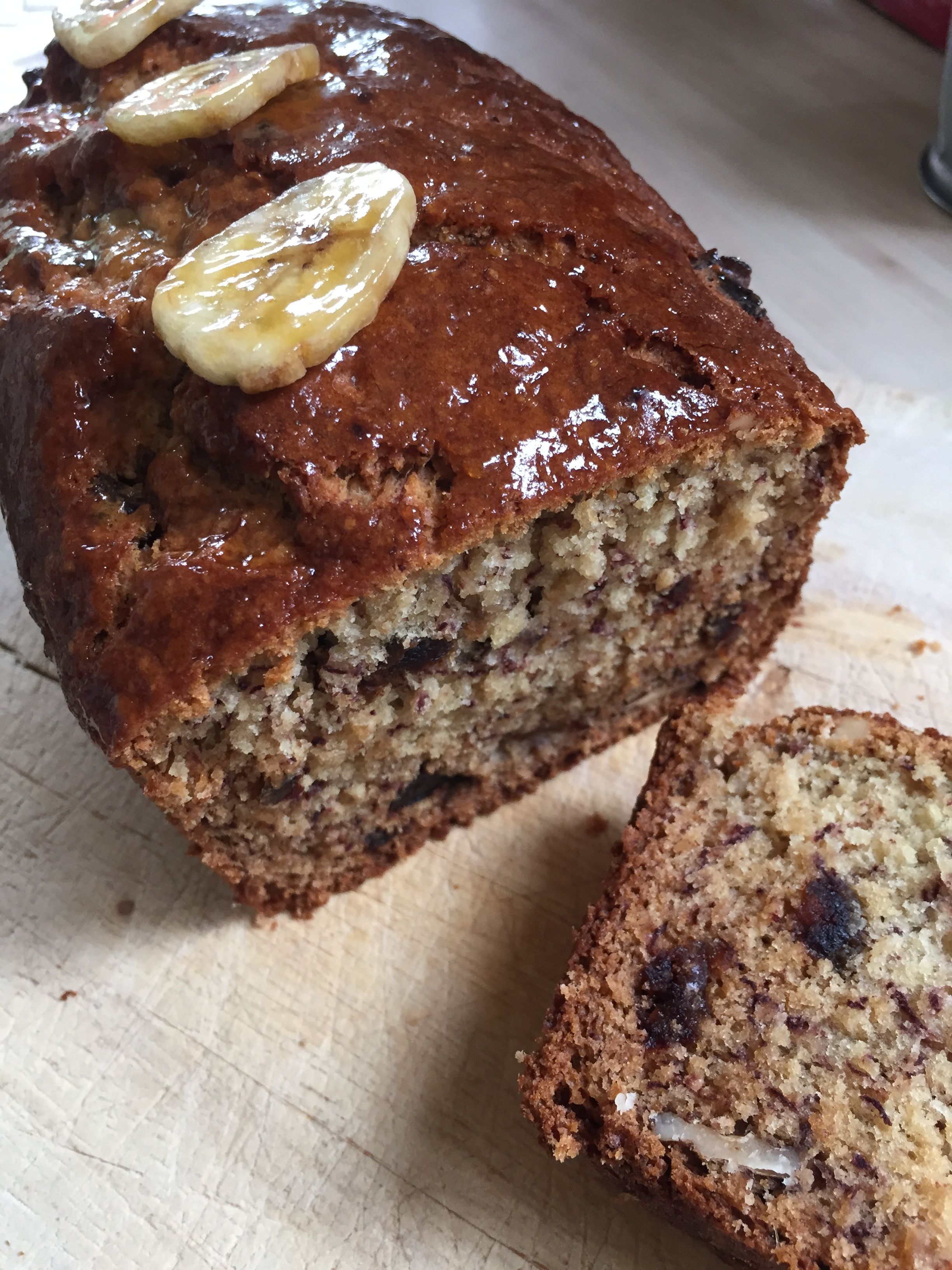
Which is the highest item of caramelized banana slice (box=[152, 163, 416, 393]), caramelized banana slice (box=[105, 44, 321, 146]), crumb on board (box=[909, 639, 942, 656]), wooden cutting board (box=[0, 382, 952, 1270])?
caramelized banana slice (box=[105, 44, 321, 146])

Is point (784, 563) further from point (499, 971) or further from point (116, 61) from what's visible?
point (116, 61)

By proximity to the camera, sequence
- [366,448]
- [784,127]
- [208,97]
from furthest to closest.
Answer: [784,127]
[208,97]
[366,448]

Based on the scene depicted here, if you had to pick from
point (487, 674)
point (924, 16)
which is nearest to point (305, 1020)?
point (487, 674)

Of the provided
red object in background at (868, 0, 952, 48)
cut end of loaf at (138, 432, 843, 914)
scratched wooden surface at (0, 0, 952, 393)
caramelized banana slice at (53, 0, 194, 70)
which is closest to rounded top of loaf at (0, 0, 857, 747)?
cut end of loaf at (138, 432, 843, 914)

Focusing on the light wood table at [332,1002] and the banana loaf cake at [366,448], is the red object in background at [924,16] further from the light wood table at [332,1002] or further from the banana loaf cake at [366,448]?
the banana loaf cake at [366,448]

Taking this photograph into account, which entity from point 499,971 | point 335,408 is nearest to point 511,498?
point 335,408

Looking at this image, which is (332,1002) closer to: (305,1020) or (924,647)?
(305,1020)

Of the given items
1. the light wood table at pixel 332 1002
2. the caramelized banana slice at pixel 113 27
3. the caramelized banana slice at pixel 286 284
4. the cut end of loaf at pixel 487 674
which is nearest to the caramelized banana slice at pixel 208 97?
the caramelized banana slice at pixel 113 27

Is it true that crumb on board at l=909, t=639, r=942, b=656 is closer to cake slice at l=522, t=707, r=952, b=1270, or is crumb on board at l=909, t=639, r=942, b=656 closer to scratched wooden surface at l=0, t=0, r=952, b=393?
cake slice at l=522, t=707, r=952, b=1270
